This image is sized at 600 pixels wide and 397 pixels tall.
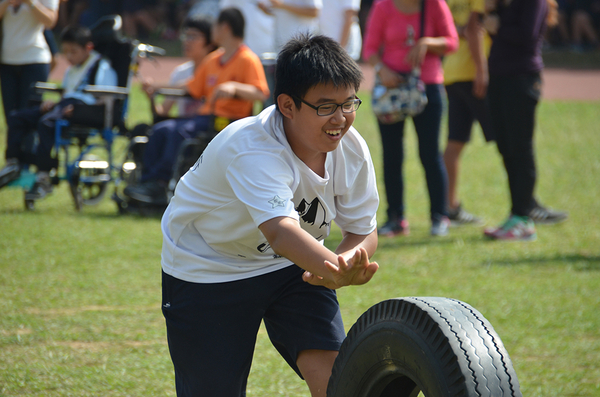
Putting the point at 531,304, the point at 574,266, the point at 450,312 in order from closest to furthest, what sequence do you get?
the point at 450,312 < the point at 531,304 < the point at 574,266

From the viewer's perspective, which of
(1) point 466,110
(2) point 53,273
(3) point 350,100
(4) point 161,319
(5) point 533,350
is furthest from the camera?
(1) point 466,110

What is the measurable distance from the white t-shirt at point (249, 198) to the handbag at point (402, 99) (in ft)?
10.0

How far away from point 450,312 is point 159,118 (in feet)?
18.1

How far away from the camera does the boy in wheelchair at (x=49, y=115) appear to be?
6.43 meters

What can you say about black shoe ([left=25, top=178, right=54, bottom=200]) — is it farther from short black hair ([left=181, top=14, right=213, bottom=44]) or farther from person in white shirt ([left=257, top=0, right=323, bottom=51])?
person in white shirt ([left=257, top=0, right=323, bottom=51])

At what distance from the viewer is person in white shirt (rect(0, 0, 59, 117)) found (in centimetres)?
671

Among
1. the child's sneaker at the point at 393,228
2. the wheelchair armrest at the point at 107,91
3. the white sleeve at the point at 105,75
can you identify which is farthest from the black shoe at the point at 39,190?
the child's sneaker at the point at 393,228

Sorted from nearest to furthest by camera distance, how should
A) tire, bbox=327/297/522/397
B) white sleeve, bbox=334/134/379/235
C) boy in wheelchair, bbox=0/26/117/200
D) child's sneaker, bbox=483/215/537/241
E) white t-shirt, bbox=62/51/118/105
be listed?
1. tire, bbox=327/297/522/397
2. white sleeve, bbox=334/134/379/235
3. child's sneaker, bbox=483/215/537/241
4. boy in wheelchair, bbox=0/26/117/200
5. white t-shirt, bbox=62/51/118/105

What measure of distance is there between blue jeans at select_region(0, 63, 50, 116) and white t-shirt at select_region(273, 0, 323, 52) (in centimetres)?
228

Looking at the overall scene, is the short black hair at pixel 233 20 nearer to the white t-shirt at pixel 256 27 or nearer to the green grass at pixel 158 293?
the white t-shirt at pixel 256 27

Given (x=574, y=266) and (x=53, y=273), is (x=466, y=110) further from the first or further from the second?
(x=53, y=273)

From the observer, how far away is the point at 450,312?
1967 millimetres

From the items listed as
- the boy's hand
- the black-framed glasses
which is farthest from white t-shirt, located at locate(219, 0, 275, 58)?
the boy's hand

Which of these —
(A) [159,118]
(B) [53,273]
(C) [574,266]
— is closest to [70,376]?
(B) [53,273]
